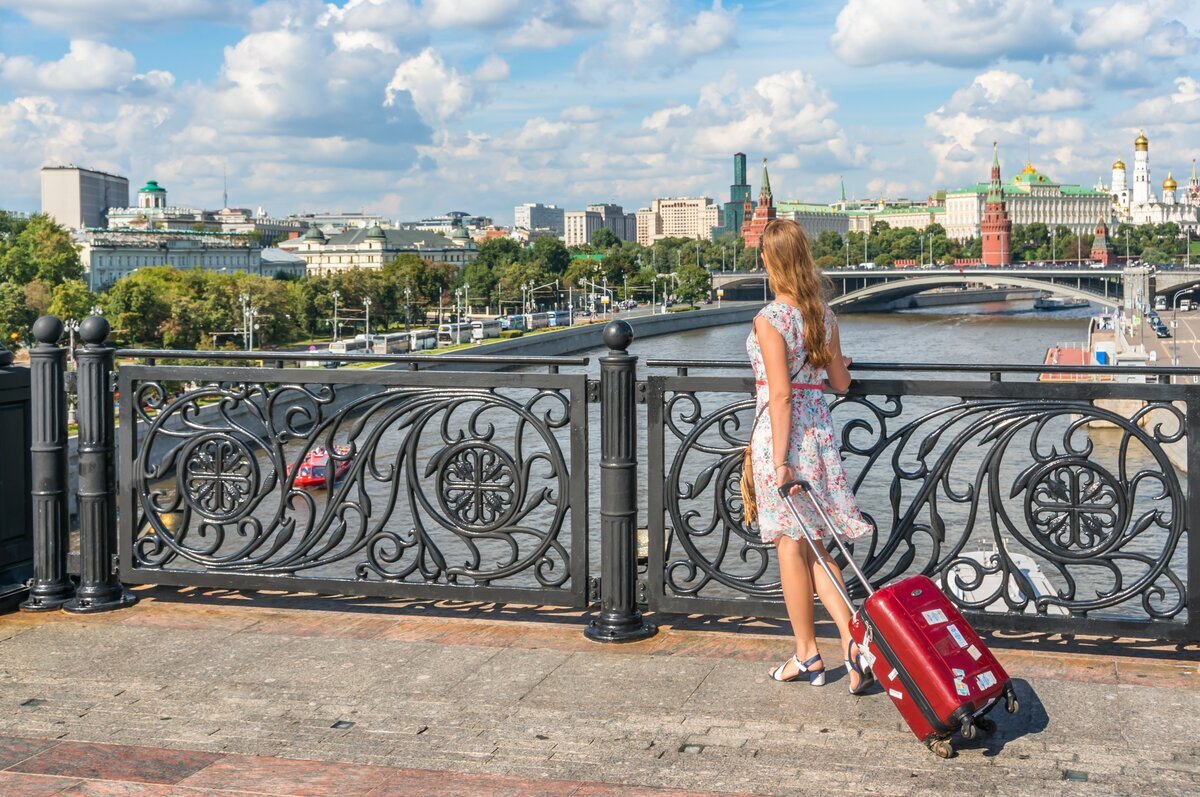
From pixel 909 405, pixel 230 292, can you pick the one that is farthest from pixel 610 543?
pixel 230 292

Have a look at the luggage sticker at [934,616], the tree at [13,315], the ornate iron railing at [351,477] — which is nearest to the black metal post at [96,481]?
the ornate iron railing at [351,477]

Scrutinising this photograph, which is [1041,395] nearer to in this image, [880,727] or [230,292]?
[880,727]

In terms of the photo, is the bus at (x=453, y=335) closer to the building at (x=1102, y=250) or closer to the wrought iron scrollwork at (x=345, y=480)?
the wrought iron scrollwork at (x=345, y=480)

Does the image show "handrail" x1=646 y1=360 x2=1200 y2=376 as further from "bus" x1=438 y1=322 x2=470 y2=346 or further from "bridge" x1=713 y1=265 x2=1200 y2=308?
"bridge" x1=713 y1=265 x2=1200 y2=308

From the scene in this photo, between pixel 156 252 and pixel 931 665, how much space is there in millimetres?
110293

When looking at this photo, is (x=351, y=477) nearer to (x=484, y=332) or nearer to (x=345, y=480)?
(x=345, y=480)

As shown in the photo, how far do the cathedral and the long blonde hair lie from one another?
605 feet

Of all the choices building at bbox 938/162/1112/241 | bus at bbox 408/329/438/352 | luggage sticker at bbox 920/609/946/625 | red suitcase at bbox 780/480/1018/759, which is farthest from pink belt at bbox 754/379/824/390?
building at bbox 938/162/1112/241

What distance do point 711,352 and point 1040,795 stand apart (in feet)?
193

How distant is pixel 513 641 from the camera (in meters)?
4.28

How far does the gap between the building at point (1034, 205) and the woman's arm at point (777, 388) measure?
16715 centimetres

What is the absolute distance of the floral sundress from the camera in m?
3.78

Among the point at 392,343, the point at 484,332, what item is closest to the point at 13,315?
the point at 392,343

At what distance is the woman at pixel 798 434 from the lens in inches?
145
